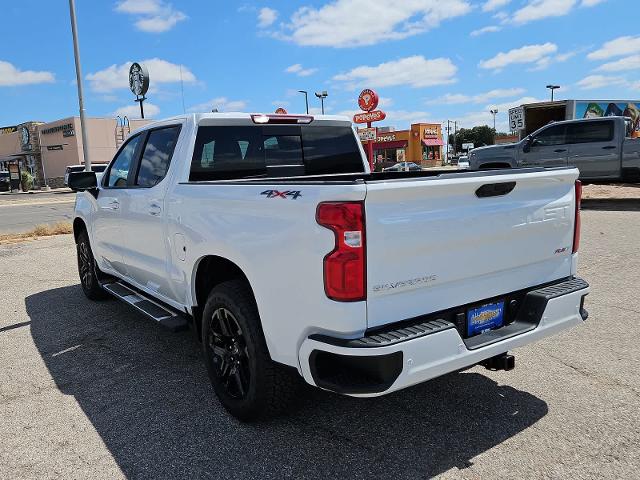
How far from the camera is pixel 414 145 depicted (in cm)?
7300

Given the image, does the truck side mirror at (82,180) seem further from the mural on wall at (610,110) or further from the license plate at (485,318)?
the mural on wall at (610,110)

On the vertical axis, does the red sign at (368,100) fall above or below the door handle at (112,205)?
above

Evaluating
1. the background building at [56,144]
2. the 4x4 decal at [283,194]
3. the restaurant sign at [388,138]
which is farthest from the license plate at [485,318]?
the restaurant sign at [388,138]

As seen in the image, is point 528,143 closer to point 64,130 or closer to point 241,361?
point 241,361

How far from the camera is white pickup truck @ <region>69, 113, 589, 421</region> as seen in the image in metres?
2.45

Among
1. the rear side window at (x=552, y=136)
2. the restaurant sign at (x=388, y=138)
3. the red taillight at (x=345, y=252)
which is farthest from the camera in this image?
the restaurant sign at (x=388, y=138)

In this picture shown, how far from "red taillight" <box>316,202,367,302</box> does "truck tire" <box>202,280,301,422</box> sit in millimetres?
607

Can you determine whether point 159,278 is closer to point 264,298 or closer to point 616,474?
point 264,298

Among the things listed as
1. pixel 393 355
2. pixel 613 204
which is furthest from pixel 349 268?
pixel 613 204

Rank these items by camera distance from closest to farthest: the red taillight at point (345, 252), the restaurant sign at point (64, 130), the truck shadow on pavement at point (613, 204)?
1. the red taillight at point (345, 252)
2. the truck shadow on pavement at point (613, 204)
3. the restaurant sign at point (64, 130)

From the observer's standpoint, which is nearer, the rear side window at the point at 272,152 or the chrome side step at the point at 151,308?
the chrome side step at the point at 151,308

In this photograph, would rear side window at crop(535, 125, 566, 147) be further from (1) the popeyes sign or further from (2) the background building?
(2) the background building

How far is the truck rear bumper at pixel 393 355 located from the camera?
2410 millimetres

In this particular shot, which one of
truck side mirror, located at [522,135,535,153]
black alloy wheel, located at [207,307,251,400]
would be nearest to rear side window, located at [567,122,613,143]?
truck side mirror, located at [522,135,535,153]
